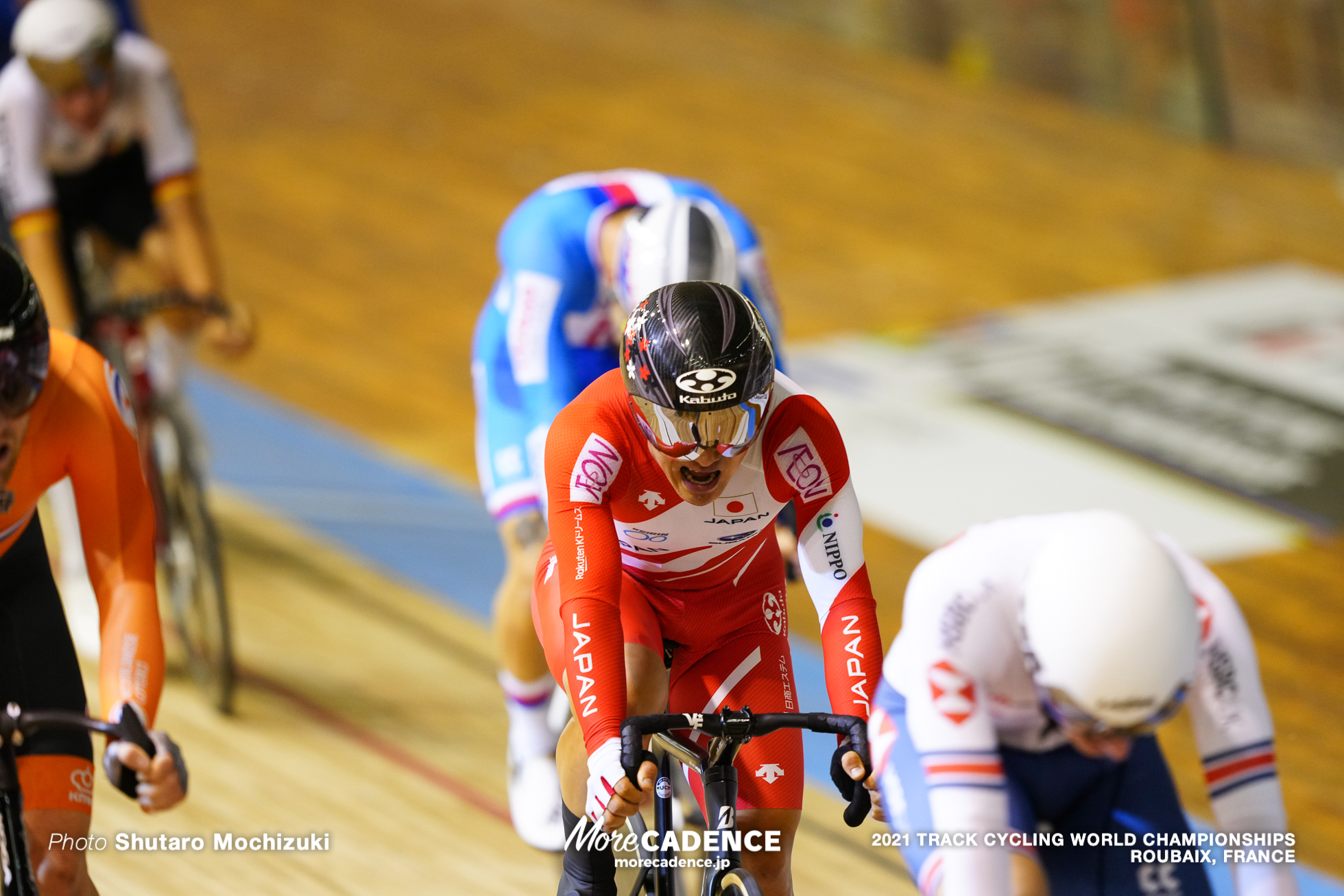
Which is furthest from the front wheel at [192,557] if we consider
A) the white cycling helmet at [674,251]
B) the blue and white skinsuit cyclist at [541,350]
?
the white cycling helmet at [674,251]

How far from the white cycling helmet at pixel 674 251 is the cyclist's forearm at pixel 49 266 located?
1.78m

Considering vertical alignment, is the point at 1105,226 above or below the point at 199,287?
below

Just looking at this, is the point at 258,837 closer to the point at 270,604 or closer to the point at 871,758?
the point at 270,604

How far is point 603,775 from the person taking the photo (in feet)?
8.07

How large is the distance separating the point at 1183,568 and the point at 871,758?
536mm

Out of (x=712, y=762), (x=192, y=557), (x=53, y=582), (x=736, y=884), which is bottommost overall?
(x=192, y=557)

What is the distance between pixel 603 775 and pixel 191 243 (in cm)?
282

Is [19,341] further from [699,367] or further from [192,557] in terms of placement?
[192,557]

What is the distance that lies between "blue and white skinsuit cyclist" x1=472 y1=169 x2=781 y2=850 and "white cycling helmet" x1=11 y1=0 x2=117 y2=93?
4.05ft

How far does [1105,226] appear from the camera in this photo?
30.0 ft

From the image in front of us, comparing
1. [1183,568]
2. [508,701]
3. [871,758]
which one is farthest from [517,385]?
[1183,568]

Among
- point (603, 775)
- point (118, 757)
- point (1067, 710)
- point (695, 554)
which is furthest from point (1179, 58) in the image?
point (118, 757)

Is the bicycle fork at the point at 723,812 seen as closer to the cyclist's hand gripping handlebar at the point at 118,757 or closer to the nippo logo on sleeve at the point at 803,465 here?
the nippo logo on sleeve at the point at 803,465

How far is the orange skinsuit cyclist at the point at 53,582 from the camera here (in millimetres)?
2502
